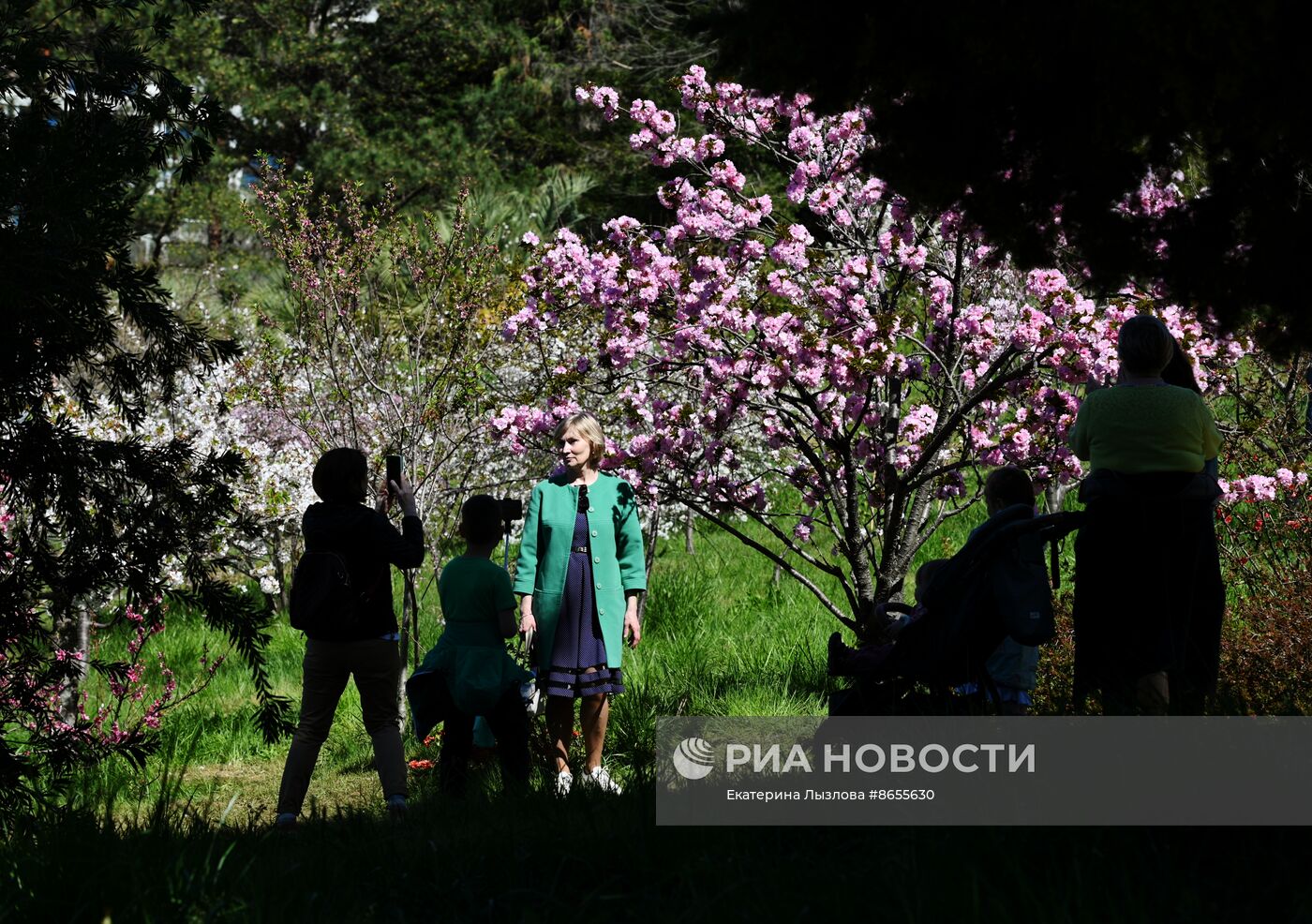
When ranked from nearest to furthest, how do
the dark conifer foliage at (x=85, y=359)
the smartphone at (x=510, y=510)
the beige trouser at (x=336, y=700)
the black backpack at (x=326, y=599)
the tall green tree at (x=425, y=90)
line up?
the dark conifer foliage at (x=85, y=359) < the black backpack at (x=326, y=599) < the beige trouser at (x=336, y=700) < the smartphone at (x=510, y=510) < the tall green tree at (x=425, y=90)

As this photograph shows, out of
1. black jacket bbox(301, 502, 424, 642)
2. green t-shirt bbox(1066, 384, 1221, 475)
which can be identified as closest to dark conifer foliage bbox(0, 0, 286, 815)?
black jacket bbox(301, 502, 424, 642)

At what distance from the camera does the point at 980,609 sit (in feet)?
13.0

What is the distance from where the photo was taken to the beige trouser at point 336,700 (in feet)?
15.3

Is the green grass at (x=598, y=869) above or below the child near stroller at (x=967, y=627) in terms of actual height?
below

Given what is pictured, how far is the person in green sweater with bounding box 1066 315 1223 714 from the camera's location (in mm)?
3990

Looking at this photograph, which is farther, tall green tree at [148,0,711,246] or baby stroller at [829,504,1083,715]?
tall green tree at [148,0,711,246]

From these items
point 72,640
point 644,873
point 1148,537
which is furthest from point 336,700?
point 72,640

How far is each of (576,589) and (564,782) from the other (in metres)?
0.98

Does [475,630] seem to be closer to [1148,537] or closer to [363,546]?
[363,546]

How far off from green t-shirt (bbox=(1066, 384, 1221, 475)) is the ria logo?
1.67m

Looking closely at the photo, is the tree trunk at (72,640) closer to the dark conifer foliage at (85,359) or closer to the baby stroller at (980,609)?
the dark conifer foliage at (85,359)

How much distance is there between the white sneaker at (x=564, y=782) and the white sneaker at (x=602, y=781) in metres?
0.06

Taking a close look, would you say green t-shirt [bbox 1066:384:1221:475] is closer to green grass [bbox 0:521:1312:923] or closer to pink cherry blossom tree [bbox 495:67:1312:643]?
green grass [bbox 0:521:1312:923]

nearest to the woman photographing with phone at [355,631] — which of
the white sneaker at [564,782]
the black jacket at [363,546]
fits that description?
the black jacket at [363,546]
